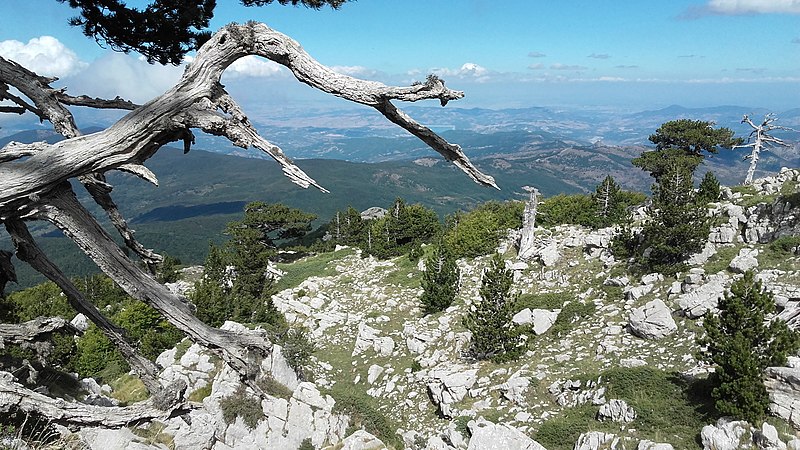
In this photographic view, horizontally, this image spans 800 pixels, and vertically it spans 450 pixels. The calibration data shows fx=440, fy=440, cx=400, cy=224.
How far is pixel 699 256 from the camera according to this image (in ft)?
63.1

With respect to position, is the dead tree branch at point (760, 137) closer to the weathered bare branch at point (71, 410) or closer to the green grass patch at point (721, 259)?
the green grass patch at point (721, 259)

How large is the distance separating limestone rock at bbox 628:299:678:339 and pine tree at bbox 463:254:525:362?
4.09 meters

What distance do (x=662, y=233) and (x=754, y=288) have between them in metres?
8.09

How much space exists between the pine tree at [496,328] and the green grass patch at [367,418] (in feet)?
15.0

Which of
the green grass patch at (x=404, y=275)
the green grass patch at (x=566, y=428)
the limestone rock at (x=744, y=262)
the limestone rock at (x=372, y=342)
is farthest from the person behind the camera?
the green grass patch at (x=404, y=275)

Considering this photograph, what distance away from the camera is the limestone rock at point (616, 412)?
11.7m

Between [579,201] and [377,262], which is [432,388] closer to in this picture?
[377,262]

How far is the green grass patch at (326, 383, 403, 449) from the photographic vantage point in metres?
14.0

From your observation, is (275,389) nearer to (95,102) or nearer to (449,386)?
(449,386)

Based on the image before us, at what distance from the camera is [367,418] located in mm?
14523

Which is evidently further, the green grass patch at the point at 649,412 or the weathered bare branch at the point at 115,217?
the green grass patch at the point at 649,412

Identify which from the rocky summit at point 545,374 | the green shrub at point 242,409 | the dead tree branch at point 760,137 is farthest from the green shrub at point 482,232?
the green shrub at point 242,409

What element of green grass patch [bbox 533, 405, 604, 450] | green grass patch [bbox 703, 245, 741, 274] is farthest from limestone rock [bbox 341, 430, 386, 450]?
green grass patch [bbox 703, 245, 741, 274]

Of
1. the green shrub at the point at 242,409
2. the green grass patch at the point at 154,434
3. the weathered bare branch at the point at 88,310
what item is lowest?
the green shrub at the point at 242,409
